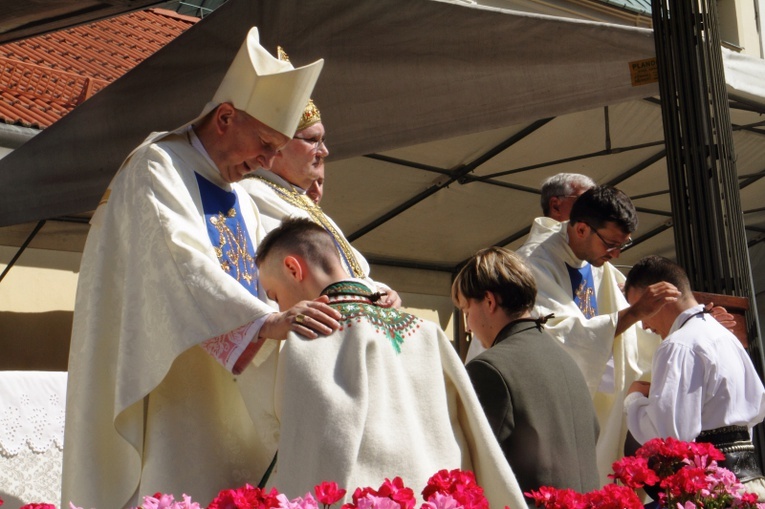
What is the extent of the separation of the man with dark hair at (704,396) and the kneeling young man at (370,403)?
1476 millimetres

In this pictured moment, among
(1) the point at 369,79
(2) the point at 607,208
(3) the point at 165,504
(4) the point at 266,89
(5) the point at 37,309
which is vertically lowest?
(5) the point at 37,309

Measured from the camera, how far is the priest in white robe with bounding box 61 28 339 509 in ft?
9.13

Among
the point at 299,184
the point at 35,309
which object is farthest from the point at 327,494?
the point at 35,309

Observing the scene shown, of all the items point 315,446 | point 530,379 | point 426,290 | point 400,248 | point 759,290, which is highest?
point 315,446

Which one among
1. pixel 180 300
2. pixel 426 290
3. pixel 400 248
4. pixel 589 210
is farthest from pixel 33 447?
pixel 426 290

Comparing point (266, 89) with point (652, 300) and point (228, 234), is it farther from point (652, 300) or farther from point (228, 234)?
point (652, 300)

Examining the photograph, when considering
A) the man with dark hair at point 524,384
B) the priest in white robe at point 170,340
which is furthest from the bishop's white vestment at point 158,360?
the man with dark hair at point 524,384

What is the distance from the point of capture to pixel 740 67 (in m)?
4.99

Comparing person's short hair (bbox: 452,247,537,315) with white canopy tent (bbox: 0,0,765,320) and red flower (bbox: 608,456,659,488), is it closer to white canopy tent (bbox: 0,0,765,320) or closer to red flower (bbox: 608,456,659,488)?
red flower (bbox: 608,456,659,488)

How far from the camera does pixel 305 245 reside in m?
2.68

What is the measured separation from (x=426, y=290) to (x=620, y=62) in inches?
172

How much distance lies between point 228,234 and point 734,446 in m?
1.96

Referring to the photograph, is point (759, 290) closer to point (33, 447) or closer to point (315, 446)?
point (33, 447)

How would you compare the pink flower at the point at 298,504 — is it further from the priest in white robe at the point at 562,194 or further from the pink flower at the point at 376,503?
the priest in white robe at the point at 562,194
